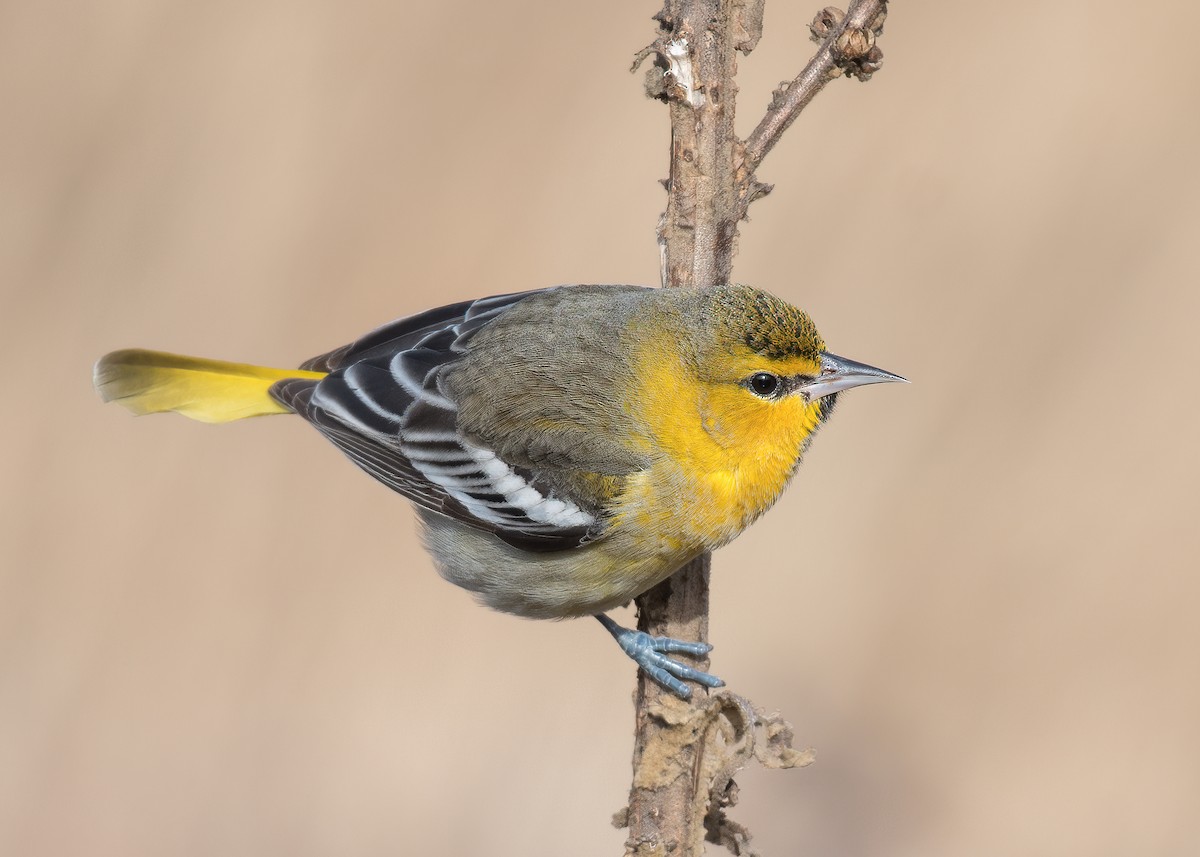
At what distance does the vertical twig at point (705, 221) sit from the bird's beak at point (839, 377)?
0.50 metres

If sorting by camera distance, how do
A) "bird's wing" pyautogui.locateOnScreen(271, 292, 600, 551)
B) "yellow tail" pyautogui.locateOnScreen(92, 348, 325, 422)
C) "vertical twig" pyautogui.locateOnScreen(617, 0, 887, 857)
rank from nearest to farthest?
"vertical twig" pyautogui.locateOnScreen(617, 0, 887, 857) < "bird's wing" pyautogui.locateOnScreen(271, 292, 600, 551) < "yellow tail" pyautogui.locateOnScreen(92, 348, 325, 422)

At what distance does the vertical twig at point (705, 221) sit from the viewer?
3266mm

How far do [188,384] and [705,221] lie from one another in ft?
6.69

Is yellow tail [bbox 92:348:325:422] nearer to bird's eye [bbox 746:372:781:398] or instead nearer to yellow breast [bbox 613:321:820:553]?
yellow breast [bbox 613:321:820:553]

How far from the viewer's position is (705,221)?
3.70 metres

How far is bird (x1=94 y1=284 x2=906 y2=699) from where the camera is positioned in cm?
365

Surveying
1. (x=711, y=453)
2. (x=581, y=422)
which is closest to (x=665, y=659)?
(x=711, y=453)

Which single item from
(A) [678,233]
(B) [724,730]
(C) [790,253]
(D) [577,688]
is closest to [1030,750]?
(D) [577,688]

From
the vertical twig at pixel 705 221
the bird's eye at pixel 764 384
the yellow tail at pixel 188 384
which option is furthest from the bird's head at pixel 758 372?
the yellow tail at pixel 188 384

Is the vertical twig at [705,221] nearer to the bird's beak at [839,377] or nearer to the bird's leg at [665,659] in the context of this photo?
the bird's leg at [665,659]

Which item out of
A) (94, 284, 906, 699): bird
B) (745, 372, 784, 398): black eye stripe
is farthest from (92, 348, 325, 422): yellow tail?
(745, 372, 784, 398): black eye stripe

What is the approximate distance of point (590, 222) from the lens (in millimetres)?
5699

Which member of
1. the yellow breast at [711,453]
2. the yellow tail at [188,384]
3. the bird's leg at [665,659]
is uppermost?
the yellow tail at [188,384]

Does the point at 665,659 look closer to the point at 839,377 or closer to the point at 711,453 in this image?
the point at 711,453
